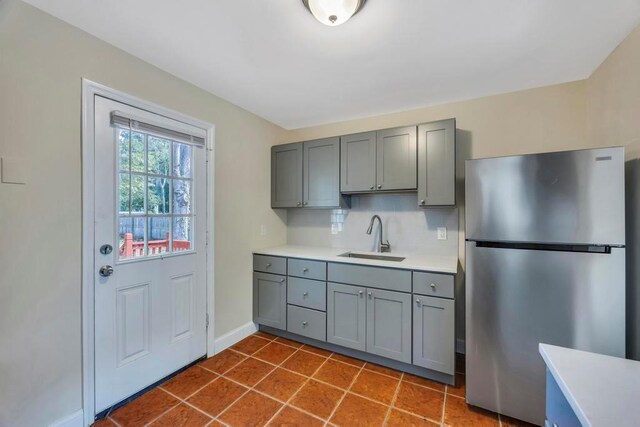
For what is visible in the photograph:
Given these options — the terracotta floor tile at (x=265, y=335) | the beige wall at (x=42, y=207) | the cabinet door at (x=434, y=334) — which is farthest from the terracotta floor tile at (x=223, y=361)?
the cabinet door at (x=434, y=334)

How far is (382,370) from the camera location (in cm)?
220

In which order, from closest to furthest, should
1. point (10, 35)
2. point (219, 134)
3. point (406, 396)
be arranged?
point (10, 35) < point (406, 396) < point (219, 134)

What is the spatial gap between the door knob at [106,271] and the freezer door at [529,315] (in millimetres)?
2298

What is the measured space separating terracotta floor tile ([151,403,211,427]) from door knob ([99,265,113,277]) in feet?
3.14

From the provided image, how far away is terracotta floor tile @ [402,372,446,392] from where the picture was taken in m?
1.99

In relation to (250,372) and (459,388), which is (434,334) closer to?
(459,388)

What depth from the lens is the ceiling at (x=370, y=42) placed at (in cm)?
139

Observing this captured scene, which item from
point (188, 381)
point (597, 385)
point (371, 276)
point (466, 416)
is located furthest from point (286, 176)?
point (597, 385)

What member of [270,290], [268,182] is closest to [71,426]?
[270,290]

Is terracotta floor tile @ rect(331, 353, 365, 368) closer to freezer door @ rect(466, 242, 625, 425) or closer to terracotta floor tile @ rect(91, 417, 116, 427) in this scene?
freezer door @ rect(466, 242, 625, 425)

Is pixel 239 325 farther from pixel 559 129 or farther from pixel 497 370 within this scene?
pixel 559 129

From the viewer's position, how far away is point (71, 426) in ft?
4.91

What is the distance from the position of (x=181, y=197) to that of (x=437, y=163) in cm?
215

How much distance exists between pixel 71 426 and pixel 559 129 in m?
3.94
